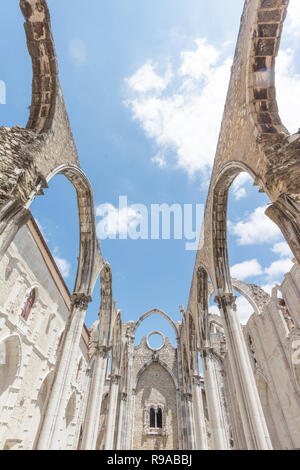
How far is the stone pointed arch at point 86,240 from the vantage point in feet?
25.2

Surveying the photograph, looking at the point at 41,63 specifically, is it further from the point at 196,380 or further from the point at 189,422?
the point at 189,422

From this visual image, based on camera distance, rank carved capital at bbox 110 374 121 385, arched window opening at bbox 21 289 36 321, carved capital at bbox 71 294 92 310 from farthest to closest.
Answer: carved capital at bbox 110 374 121 385 < arched window opening at bbox 21 289 36 321 < carved capital at bbox 71 294 92 310

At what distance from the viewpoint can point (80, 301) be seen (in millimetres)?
7234

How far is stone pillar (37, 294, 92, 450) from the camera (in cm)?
494

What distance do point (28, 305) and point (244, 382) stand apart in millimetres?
7838

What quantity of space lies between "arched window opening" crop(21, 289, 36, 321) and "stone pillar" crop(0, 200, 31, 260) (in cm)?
638

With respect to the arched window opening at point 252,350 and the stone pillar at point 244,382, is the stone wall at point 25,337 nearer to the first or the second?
the stone pillar at point 244,382

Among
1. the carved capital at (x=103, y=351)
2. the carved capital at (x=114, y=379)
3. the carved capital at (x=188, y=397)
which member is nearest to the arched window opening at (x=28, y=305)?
the carved capital at (x=103, y=351)

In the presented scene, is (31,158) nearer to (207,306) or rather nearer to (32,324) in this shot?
(32,324)

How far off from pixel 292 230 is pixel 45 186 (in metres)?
4.50

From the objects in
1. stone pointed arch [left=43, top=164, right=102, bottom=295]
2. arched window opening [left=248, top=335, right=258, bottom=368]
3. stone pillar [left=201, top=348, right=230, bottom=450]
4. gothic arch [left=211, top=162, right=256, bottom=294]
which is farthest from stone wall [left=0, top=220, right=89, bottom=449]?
arched window opening [left=248, top=335, right=258, bottom=368]

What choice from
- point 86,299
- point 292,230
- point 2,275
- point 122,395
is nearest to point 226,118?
point 292,230

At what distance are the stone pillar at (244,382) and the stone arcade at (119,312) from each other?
0.03 meters

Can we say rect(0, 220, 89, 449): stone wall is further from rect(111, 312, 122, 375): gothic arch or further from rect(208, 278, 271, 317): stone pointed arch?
rect(208, 278, 271, 317): stone pointed arch
